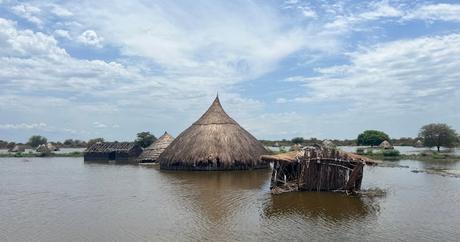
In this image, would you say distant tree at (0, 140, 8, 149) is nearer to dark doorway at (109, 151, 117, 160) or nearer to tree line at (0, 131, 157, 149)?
tree line at (0, 131, 157, 149)

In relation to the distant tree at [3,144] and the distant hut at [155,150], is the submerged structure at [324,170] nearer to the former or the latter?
the distant hut at [155,150]

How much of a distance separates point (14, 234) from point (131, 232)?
3.49 meters

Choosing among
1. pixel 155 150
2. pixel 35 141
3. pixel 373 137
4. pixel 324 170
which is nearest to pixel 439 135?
pixel 373 137

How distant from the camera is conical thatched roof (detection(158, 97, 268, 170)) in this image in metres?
33.3

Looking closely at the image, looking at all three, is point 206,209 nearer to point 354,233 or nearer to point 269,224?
point 269,224

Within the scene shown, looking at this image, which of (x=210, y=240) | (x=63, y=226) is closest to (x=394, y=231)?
(x=210, y=240)

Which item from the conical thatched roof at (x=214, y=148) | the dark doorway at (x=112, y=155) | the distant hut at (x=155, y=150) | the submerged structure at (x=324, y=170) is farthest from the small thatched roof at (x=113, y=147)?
the submerged structure at (x=324, y=170)

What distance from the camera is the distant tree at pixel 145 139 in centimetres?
6075

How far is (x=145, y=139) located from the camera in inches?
2394

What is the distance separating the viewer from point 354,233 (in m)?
13.5

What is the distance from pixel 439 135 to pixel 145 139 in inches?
1452

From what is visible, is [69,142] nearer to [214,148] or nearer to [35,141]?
[35,141]

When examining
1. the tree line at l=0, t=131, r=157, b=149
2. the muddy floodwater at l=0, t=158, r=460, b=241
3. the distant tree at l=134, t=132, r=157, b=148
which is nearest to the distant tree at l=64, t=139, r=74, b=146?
the tree line at l=0, t=131, r=157, b=149

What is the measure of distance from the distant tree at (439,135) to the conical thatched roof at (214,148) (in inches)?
1242
